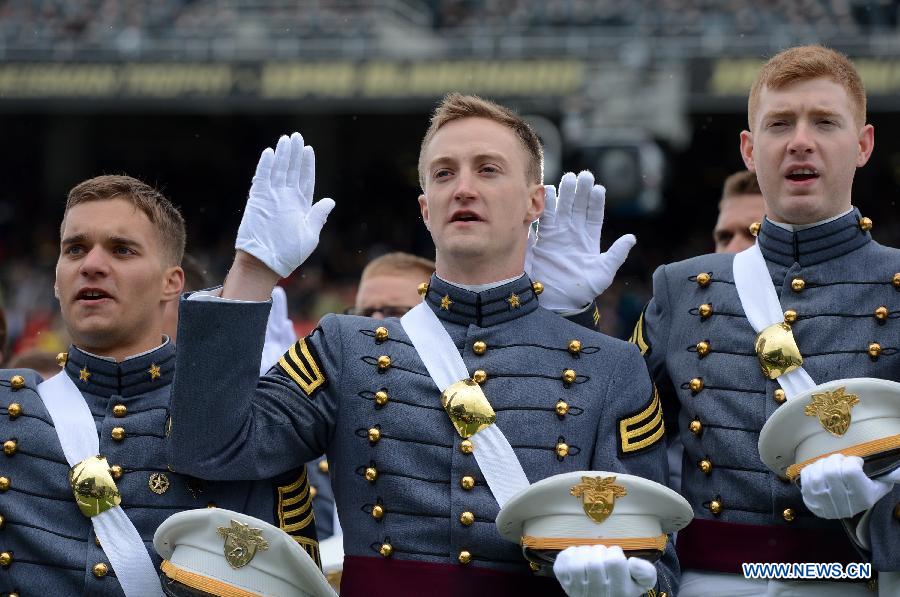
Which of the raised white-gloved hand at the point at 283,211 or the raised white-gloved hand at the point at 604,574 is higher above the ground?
the raised white-gloved hand at the point at 283,211

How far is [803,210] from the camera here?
13.7 feet

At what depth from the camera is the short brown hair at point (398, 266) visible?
6258 mm

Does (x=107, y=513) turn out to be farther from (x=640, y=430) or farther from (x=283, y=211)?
(x=640, y=430)

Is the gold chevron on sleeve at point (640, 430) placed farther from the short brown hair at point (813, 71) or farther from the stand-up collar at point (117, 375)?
the stand-up collar at point (117, 375)

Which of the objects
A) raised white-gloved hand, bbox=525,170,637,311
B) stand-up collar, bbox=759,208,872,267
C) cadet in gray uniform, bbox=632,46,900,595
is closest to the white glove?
raised white-gloved hand, bbox=525,170,637,311

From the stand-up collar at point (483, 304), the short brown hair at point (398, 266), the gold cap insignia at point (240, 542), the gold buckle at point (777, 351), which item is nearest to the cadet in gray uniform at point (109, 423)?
the gold cap insignia at point (240, 542)

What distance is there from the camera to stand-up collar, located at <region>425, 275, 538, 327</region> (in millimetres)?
4191

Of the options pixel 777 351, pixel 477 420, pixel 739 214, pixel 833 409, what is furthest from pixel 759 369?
pixel 739 214

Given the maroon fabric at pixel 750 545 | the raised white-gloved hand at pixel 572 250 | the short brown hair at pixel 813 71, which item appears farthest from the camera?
the raised white-gloved hand at pixel 572 250

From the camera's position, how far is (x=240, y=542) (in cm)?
371

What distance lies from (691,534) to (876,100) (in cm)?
1472

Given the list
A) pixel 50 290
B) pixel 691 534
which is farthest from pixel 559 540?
pixel 50 290

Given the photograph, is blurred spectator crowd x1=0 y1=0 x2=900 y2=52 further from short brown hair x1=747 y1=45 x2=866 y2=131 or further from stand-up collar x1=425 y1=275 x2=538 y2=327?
stand-up collar x1=425 y1=275 x2=538 y2=327

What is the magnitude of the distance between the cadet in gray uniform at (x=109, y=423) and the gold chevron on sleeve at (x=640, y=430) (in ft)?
2.93
